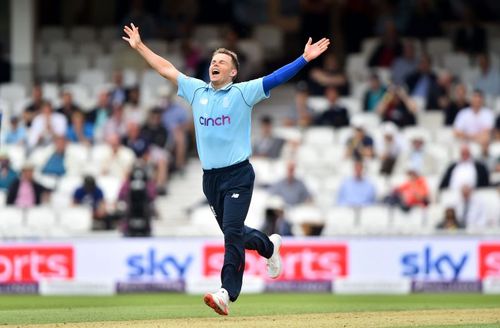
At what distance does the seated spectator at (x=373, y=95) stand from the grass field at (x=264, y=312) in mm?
6336

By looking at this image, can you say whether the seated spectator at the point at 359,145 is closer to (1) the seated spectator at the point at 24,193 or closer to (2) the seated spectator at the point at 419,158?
(2) the seated spectator at the point at 419,158

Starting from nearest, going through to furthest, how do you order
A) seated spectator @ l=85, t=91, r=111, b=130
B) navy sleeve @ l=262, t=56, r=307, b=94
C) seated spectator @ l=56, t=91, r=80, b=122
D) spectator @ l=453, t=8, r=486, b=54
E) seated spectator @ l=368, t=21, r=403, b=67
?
navy sleeve @ l=262, t=56, r=307, b=94 → seated spectator @ l=56, t=91, r=80, b=122 → seated spectator @ l=85, t=91, r=111, b=130 → seated spectator @ l=368, t=21, r=403, b=67 → spectator @ l=453, t=8, r=486, b=54

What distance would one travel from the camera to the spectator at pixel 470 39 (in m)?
24.3

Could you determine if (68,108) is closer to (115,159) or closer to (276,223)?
(115,159)

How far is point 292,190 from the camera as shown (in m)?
20.2

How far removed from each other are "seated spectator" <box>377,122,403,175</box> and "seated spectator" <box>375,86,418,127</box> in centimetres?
52

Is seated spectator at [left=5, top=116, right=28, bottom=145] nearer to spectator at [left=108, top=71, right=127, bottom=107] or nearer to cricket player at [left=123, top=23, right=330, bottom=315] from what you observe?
spectator at [left=108, top=71, right=127, bottom=107]

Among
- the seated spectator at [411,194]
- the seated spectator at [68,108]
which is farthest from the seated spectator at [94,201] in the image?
the seated spectator at [411,194]

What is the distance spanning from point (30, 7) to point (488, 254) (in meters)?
10.1

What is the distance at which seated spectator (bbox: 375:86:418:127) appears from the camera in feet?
72.4

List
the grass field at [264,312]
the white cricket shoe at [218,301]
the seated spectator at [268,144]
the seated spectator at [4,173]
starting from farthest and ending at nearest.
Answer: the seated spectator at [268,144] < the seated spectator at [4,173] < the grass field at [264,312] < the white cricket shoe at [218,301]

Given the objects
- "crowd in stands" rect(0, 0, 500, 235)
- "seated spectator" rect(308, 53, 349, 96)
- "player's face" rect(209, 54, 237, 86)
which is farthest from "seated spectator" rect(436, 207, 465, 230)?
"player's face" rect(209, 54, 237, 86)

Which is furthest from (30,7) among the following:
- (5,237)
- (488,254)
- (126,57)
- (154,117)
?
(488,254)

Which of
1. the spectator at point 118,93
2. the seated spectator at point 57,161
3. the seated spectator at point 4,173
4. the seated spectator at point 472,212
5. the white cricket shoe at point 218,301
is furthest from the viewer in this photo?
the spectator at point 118,93
